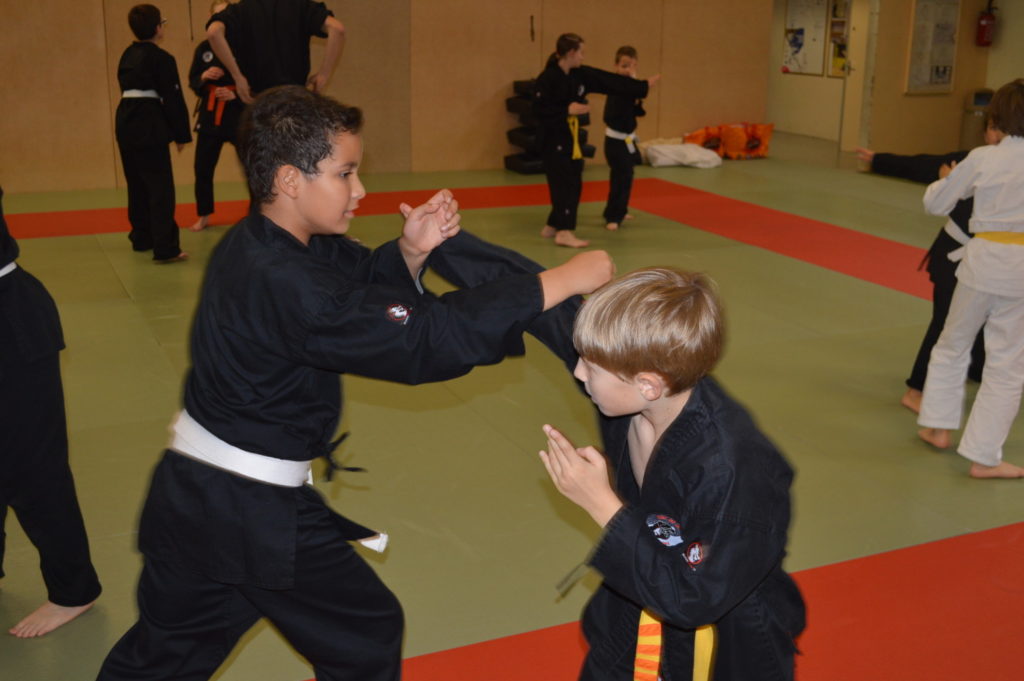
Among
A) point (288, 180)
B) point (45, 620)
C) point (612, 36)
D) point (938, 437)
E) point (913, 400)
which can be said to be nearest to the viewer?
point (288, 180)

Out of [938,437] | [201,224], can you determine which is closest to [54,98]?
[201,224]

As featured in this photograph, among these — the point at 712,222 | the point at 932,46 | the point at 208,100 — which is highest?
the point at 932,46

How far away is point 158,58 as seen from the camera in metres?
6.69

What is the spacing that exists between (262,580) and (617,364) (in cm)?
82

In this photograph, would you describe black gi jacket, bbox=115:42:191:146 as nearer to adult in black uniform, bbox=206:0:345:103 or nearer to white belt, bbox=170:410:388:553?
adult in black uniform, bbox=206:0:345:103

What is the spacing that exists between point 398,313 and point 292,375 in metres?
0.27

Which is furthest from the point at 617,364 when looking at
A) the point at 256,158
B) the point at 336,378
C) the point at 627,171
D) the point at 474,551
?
the point at 627,171

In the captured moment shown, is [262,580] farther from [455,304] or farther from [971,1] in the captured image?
[971,1]

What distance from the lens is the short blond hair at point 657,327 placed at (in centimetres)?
157

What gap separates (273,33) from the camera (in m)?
6.74

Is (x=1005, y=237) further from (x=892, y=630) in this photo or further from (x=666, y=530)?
(x=666, y=530)

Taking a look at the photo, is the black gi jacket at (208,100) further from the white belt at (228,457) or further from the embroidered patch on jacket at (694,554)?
the embroidered patch on jacket at (694,554)

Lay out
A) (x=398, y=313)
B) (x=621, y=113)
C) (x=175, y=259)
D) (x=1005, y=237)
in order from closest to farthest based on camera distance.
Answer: (x=398, y=313)
(x=1005, y=237)
(x=175, y=259)
(x=621, y=113)

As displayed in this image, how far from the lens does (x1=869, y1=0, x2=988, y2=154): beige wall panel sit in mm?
11438
